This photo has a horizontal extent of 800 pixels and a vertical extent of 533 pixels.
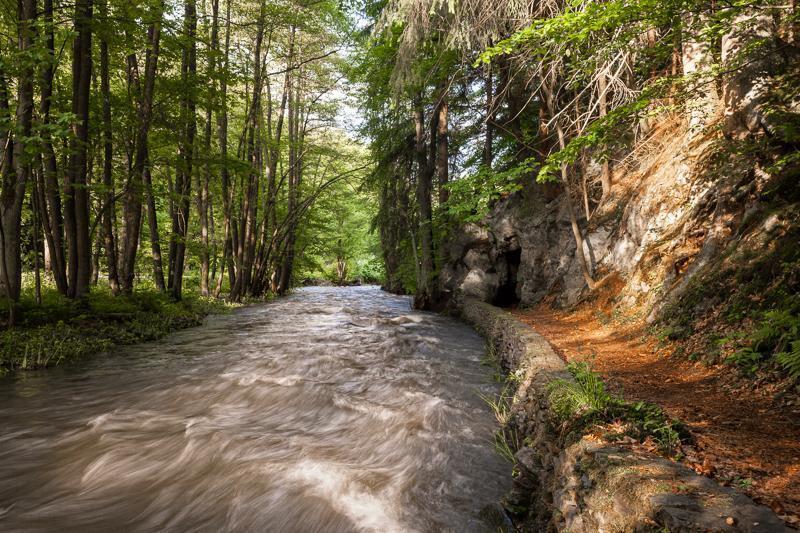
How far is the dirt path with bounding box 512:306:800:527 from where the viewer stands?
6.89 feet

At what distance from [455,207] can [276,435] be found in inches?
333

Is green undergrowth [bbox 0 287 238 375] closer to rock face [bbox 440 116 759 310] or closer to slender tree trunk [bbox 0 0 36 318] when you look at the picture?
slender tree trunk [bbox 0 0 36 318]

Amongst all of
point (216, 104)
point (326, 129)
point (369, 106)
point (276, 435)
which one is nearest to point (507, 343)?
point (276, 435)

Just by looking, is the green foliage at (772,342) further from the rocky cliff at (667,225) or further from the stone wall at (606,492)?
the stone wall at (606,492)

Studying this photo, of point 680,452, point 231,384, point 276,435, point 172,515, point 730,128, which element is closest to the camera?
point 680,452

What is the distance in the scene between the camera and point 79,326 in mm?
8055

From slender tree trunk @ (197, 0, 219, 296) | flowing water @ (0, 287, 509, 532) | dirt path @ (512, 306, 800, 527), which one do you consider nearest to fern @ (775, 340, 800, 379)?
dirt path @ (512, 306, 800, 527)

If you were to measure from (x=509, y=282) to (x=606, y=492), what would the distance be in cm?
1249

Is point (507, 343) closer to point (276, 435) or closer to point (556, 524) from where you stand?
point (276, 435)

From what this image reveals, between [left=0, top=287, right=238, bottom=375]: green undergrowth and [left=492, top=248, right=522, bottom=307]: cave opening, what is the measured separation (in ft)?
33.1

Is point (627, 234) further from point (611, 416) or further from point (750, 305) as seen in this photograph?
point (611, 416)

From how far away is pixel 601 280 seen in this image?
346 inches

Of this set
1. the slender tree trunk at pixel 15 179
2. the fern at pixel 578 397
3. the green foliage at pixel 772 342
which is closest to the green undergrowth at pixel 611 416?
the fern at pixel 578 397

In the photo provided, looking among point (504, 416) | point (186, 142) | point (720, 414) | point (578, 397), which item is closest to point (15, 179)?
point (186, 142)
